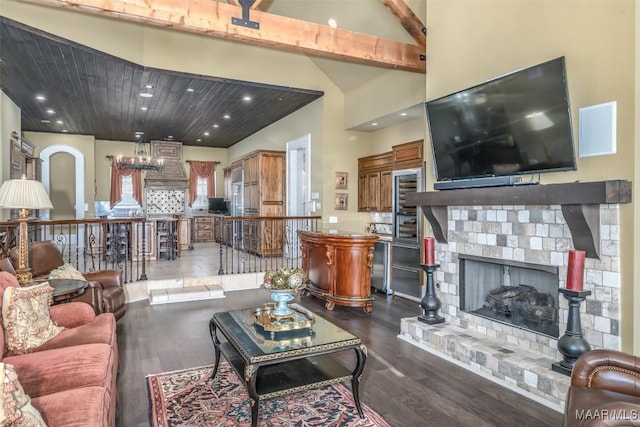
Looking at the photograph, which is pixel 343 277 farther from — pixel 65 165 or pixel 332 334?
pixel 65 165

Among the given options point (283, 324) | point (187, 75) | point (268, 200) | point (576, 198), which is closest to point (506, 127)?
point (576, 198)

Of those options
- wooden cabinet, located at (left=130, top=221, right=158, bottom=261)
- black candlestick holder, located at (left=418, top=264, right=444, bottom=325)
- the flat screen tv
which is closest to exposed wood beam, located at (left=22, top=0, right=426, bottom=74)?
the flat screen tv

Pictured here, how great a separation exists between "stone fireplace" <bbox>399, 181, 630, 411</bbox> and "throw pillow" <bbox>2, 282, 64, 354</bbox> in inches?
124

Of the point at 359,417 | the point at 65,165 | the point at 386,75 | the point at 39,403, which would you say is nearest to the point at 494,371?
the point at 359,417

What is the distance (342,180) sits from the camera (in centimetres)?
719

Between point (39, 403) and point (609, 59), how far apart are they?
3.96 meters

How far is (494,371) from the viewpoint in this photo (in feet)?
10.2

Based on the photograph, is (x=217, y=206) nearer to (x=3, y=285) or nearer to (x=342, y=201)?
(x=342, y=201)

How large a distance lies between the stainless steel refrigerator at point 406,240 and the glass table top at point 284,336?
9.47 feet

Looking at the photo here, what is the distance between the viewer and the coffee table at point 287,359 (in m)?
2.26

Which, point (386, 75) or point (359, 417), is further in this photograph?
point (386, 75)

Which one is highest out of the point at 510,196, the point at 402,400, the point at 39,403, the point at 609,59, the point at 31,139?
the point at 31,139

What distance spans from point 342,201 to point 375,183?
725 millimetres

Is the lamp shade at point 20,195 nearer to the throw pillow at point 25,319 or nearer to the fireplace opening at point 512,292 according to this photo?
the throw pillow at point 25,319
